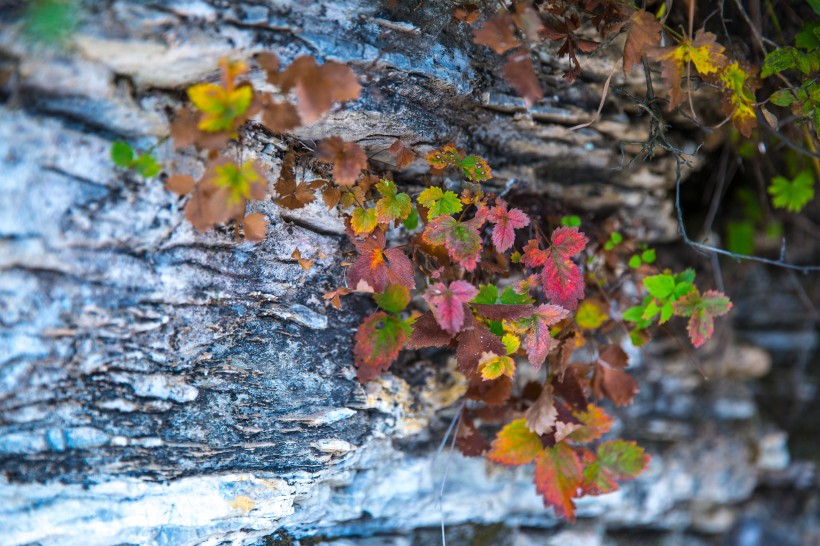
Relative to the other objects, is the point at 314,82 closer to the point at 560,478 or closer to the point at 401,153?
the point at 401,153

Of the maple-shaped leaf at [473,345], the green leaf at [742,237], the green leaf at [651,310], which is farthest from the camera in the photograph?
the green leaf at [742,237]

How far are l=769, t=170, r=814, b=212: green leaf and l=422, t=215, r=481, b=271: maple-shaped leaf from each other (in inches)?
58.5

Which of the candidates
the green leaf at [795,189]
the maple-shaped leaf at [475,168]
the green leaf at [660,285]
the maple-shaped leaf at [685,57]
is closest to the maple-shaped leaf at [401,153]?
the maple-shaped leaf at [475,168]

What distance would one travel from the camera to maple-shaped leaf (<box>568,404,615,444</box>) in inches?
78.7

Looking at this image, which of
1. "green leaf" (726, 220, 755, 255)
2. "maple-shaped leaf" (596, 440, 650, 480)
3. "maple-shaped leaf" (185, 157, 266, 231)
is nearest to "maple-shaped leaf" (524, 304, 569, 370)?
"maple-shaped leaf" (596, 440, 650, 480)

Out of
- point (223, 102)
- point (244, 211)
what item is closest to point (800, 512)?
point (244, 211)

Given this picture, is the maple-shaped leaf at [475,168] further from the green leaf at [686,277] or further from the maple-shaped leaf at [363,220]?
the green leaf at [686,277]

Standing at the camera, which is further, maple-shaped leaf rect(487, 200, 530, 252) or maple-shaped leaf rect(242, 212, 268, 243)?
maple-shaped leaf rect(487, 200, 530, 252)

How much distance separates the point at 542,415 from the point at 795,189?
1482mm

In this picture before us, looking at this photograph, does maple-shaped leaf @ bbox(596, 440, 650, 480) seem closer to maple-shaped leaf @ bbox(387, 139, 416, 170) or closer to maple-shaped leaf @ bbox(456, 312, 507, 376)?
maple-shaped leaf @ bbox(456, 312, 507, 376)

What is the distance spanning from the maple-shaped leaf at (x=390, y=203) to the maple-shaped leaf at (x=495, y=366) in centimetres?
52

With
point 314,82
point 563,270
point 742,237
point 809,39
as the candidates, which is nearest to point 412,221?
point 563,270

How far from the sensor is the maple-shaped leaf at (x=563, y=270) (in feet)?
5.85

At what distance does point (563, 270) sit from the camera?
179cm
